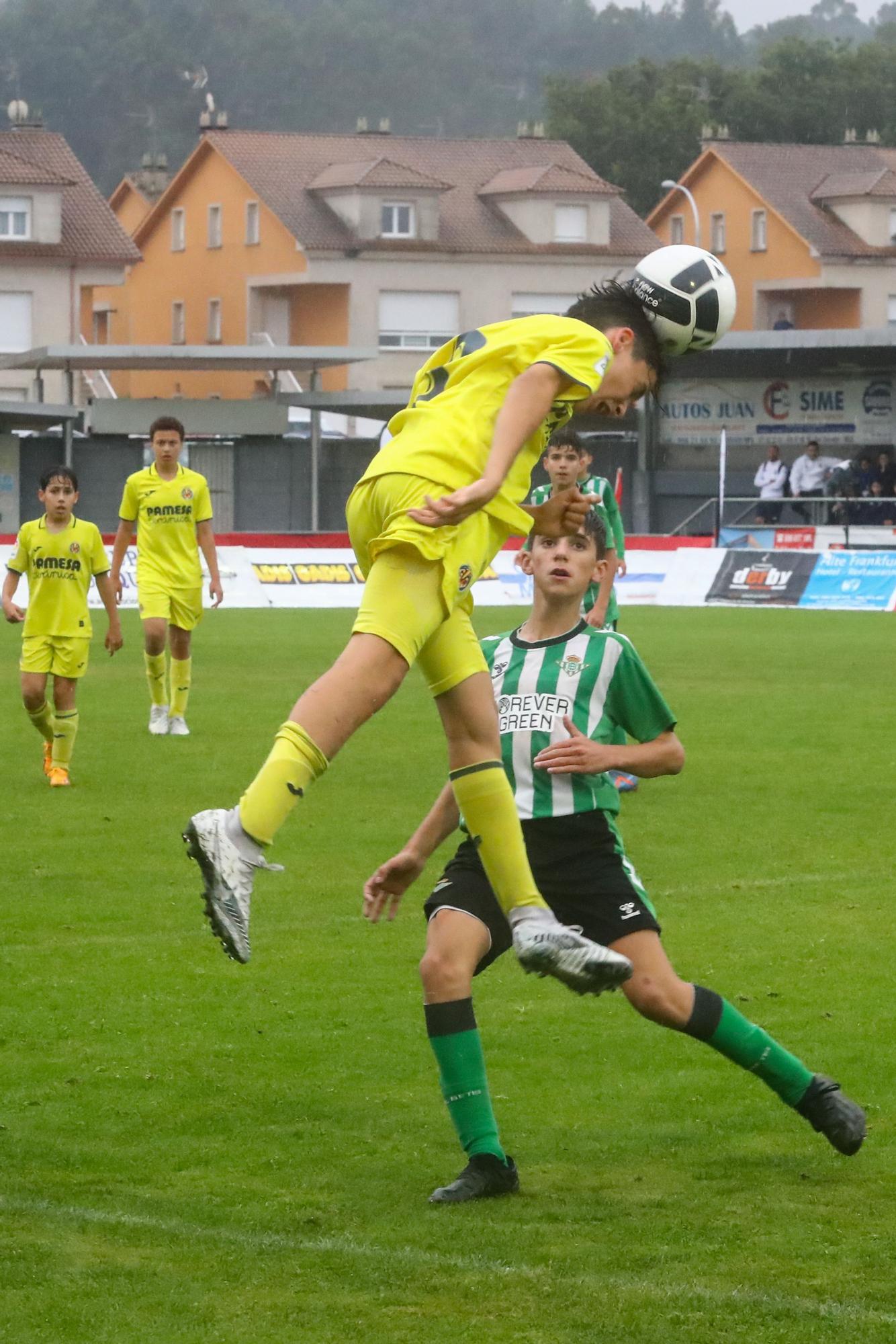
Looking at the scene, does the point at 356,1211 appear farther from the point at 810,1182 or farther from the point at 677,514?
the point at 677,514

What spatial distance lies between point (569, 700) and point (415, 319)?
6668cm

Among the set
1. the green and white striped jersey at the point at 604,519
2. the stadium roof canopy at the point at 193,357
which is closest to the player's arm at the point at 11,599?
the green and white striped jersey at the point at 604,519

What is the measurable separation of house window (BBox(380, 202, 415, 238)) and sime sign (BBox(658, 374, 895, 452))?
24.5 metres

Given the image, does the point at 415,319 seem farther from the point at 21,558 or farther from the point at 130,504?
the point at 21,558

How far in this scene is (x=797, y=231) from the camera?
77.9 m

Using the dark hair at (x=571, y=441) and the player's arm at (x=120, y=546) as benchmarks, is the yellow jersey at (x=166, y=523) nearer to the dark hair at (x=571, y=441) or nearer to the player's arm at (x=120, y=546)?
the player's arm at (x=120, y=546)

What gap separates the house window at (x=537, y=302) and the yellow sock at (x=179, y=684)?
5712 centimetres

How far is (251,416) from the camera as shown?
171 ft

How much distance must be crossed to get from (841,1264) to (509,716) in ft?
6.14

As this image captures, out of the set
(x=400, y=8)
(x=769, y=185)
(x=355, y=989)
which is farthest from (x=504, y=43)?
(x=355, y=989)

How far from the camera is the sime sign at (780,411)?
1898 inches

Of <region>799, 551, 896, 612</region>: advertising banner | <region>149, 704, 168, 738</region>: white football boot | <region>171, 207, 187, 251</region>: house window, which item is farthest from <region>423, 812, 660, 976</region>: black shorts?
<region>171, 207, 187, 251</region>: house window

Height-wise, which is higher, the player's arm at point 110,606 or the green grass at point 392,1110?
the player's arm at point 110,606

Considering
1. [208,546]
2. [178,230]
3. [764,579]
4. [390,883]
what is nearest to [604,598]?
[208,546]
